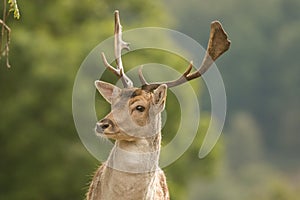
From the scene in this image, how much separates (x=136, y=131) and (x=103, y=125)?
0.40 m

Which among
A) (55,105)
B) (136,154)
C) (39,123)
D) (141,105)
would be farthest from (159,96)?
(55,105)

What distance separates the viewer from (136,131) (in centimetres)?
1070

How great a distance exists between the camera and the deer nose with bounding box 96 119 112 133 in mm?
10352

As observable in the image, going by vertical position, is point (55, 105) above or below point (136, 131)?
above

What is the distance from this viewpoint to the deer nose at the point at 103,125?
10.4 m

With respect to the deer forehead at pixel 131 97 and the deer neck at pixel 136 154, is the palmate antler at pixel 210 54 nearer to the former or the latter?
the deer forehead at pixel 131 97

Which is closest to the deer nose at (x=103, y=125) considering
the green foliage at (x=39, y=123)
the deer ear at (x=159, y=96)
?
the deer ear at (x=159, y=96)

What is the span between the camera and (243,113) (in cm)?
9850

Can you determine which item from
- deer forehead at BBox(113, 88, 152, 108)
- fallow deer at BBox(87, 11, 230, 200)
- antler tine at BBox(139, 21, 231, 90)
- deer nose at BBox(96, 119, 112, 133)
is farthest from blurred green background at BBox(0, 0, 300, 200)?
deer nose at BBox(96, 119, 112, 133)

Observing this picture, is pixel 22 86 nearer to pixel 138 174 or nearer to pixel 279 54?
pixel 138 174

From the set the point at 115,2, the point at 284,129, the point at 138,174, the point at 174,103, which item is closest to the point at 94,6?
the point at 115,2

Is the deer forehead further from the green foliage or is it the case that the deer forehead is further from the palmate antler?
the green foliage

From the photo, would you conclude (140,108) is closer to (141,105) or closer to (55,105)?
(141,105)

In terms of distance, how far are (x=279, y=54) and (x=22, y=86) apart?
70053 mm
